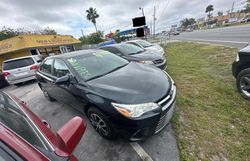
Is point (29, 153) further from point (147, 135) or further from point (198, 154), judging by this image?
point (198, 154)

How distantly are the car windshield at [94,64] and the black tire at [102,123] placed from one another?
0.65 metres

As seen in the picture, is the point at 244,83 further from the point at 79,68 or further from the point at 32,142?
the point at 32,142

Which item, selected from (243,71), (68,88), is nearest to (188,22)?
(243,71)

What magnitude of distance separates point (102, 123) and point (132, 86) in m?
0.83

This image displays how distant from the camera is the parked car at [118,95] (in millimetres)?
2168

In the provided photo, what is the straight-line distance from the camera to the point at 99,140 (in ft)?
9.26

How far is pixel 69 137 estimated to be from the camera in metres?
1.25

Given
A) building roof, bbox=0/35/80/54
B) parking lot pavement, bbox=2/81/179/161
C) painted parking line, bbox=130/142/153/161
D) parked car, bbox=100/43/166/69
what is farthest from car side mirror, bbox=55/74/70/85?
building roof, bbox=0/35/80/54

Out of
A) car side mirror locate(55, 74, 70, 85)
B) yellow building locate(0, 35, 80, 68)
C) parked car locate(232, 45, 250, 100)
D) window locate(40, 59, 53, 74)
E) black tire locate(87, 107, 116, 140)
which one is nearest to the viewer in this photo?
black tire locate(87, 107, 116, 140)

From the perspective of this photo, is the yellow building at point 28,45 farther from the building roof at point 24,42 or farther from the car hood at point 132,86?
the car hood at point 132,86

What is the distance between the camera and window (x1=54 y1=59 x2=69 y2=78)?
326 centimetres

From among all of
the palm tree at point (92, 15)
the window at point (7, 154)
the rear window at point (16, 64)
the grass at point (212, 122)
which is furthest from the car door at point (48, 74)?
the palm tree at point (92, 15)

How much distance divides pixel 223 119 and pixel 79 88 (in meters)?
2.79

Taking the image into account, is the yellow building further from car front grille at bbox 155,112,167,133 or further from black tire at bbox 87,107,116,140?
car front grille at bbox 155,112,167,133
